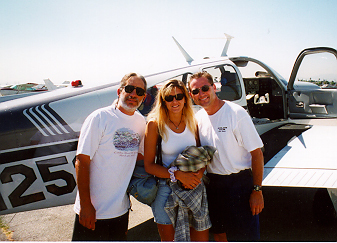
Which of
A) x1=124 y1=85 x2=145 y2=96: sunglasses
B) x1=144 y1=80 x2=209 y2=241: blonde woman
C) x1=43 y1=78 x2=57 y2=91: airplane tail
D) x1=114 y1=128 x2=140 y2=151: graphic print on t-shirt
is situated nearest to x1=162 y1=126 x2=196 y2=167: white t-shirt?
x1=144 y1=80 x2=209 y2=241: blonde woman

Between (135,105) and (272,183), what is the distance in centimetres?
189

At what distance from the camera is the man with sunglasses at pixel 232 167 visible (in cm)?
188

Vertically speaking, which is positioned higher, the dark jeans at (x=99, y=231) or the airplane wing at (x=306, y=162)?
the dark jeans at (x=99, y=231)

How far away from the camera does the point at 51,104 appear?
2.34m

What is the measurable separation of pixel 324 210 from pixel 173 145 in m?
2.77

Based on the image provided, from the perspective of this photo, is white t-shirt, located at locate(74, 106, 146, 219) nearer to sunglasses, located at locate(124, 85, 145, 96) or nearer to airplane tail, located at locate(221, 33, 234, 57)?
sunglasses, located at locate(124, 85, 145, 96)

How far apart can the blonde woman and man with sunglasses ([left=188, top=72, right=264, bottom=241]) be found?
0.15m

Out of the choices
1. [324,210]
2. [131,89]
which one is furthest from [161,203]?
[324,210]

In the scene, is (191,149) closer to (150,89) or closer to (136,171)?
(136,171)

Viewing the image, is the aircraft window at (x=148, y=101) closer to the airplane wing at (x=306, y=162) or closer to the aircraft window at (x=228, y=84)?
the aircraft window at (x=228, y=84)

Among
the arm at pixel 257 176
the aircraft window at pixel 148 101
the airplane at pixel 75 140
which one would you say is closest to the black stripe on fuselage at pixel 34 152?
the airplane at pixel 75 140

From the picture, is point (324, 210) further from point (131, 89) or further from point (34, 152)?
point (34, 152)

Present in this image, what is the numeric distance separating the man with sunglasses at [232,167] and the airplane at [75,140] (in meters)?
0.93

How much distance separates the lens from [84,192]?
172 centimetres
